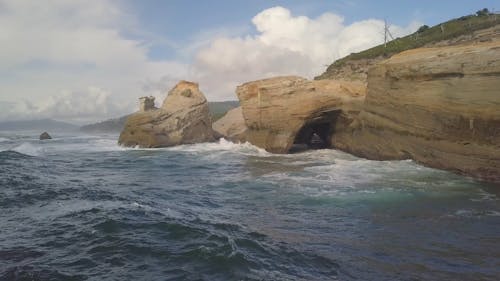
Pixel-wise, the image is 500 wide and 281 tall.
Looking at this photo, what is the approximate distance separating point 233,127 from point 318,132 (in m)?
14.3

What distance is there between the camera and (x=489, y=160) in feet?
64.4

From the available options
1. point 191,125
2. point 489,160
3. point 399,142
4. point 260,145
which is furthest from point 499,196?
point 191,125

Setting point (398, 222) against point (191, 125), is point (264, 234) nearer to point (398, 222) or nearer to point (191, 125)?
point (398, 222)

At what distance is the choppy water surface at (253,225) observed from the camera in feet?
32.2

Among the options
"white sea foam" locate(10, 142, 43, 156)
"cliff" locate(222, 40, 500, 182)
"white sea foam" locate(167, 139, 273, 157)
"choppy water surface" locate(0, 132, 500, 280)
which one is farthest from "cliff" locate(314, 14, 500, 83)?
"choppy water surface" locate(0, 132, 500, 280)

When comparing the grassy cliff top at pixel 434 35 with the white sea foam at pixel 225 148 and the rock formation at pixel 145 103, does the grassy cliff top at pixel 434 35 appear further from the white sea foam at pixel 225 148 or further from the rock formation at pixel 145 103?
the white sea foam at pixel 225 148

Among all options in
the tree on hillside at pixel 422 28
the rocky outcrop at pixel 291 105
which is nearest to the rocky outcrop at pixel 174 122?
the rocky outcrop at pixel 291 105

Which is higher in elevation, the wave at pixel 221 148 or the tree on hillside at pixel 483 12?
the tree on hillside at pixel 483 12

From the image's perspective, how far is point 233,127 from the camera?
51.4 m

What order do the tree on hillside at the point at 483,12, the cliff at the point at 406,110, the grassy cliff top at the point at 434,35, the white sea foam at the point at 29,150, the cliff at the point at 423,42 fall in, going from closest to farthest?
1. the cliff at the point at 406,110
2. the white sea foam at the point at 29,150
3. the cliff at the point at 423,42
4. the grassy cliff top at the point at 434,35
5. the tree on hillside at the point at 483,12

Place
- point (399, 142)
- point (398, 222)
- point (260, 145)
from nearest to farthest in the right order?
1. point (398, 222)
2. point (399, 142)
3. point (260, 145)

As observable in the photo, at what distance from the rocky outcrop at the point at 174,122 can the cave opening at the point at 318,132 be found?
1099 cm

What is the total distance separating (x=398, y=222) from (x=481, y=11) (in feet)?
225

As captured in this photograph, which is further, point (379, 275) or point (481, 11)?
point (481, 11)
